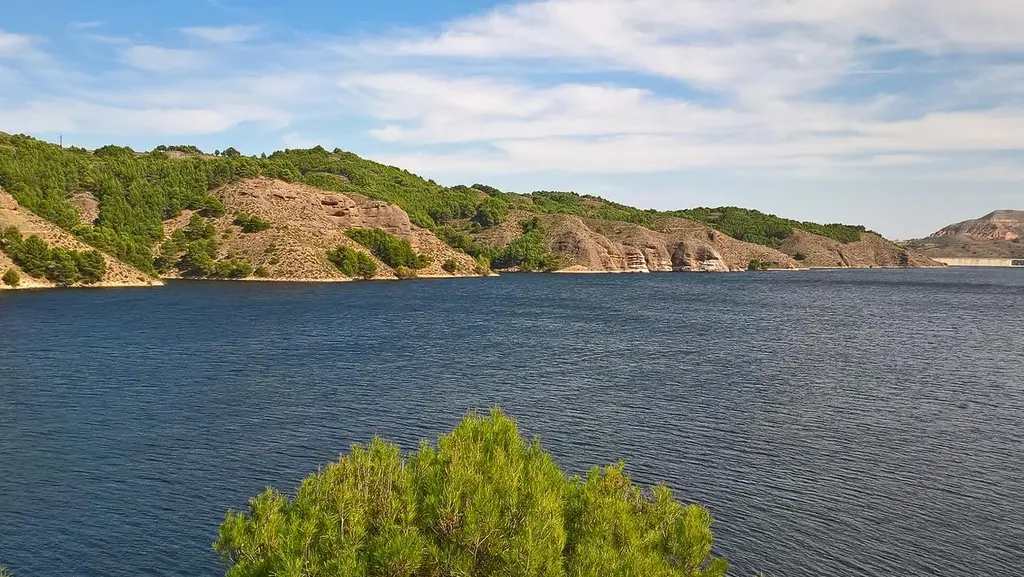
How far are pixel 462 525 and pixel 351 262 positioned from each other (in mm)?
181257

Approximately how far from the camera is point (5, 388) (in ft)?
193

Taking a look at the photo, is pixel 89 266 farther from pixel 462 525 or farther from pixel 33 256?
pixel 462 525

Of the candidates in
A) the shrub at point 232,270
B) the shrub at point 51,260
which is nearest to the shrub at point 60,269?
the shrub at point 51,260

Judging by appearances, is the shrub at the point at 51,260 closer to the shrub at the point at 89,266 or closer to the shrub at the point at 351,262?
the shrub at the point at 89,266

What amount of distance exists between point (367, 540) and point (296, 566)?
6.27 feet

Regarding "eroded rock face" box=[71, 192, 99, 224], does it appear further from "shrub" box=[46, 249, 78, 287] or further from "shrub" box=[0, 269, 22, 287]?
"shrub" box=[0, 269, 22, 287]

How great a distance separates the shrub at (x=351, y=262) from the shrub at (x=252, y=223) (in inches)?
717

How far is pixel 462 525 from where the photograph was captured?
1788 centimetres

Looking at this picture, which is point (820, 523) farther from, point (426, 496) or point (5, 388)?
point (5, 388)

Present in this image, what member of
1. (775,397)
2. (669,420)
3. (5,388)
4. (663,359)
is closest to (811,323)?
(663,359)

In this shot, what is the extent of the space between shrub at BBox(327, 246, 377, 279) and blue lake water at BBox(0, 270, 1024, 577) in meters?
79.4

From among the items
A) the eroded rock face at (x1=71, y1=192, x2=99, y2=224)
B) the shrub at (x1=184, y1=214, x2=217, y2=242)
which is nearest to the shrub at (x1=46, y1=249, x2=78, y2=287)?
the shrub at (x1=184, y1=214, x2=217, y2=242)

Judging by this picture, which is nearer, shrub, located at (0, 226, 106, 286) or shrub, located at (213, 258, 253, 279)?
shrub, located at (0, 226, 106, 286)

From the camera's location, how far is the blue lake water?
108 ft
